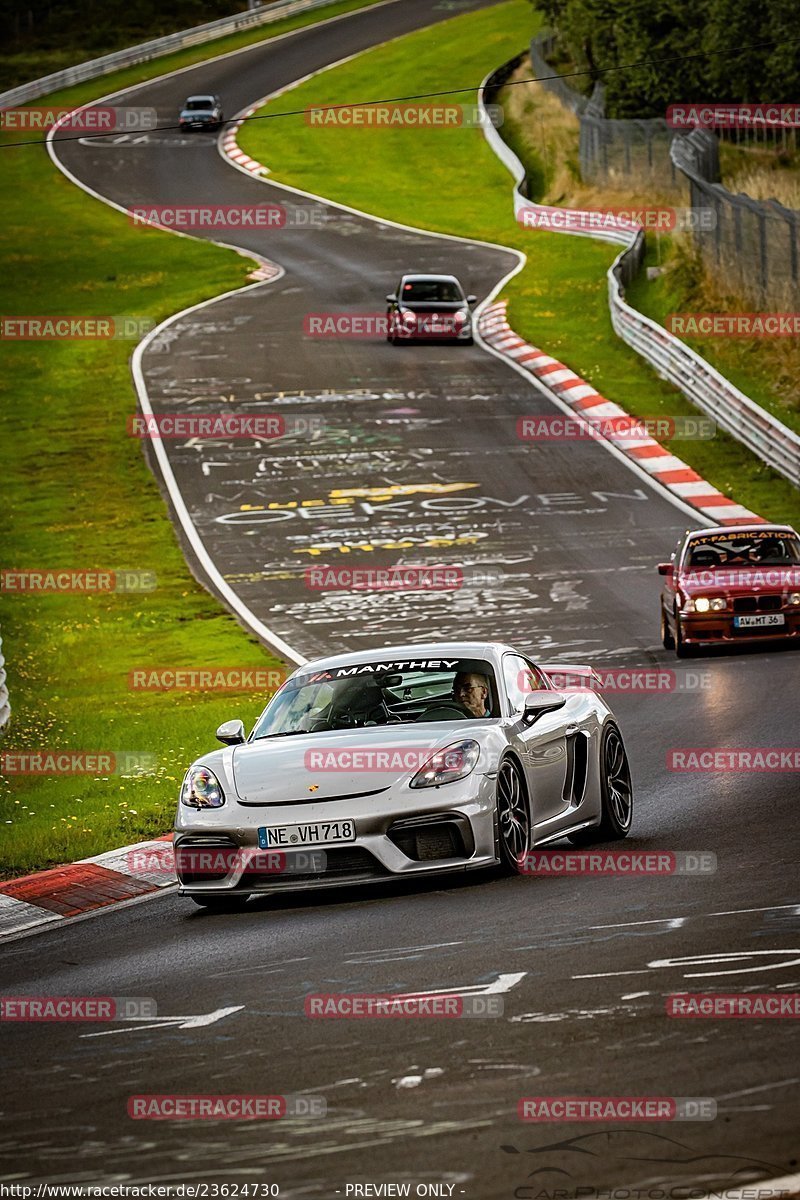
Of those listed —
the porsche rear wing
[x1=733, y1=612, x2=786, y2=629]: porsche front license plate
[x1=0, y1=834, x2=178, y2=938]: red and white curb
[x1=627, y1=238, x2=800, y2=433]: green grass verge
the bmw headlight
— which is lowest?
[x1=627, y1=238, x2=800, y2=433]: green grass verge

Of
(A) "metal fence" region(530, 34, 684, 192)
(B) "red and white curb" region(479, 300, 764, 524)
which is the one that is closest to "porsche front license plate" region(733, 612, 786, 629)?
(B) "red and white curb" region(479, 300, 764, 524)

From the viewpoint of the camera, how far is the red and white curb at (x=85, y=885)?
34.1 ft

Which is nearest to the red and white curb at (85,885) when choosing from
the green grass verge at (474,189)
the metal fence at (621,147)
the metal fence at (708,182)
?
the green grass verge at (474,189)

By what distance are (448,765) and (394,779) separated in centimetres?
30

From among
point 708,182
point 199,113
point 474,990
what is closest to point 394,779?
point 474,990

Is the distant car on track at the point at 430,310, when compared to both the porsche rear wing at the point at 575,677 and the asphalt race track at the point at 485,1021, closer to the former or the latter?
the asphalt race track at the point at 485,1021

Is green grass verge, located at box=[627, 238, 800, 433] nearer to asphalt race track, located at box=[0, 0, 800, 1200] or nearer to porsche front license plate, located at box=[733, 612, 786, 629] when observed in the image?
porsche front license plate, located at box=[733, 612, 786, 629]

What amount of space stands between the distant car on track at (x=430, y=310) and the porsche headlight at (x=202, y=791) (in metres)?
33.0

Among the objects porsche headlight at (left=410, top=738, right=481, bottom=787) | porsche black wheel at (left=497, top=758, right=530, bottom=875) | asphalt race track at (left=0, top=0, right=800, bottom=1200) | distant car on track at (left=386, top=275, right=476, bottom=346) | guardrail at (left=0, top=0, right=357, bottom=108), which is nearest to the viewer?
asphalt race track at (left=0, top=0, right=800, bottom=1200)

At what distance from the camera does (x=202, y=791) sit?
1024 centimetres

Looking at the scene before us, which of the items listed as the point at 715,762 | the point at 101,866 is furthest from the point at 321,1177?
the point at 715,762

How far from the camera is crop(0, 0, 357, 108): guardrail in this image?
271 ft

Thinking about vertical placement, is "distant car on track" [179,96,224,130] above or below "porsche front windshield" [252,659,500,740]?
below

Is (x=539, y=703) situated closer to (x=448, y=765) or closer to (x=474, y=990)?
(x=448, y=765)
